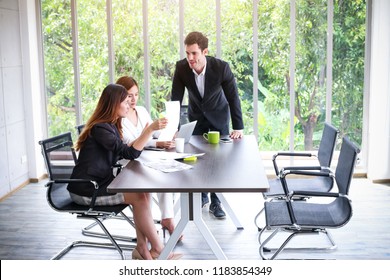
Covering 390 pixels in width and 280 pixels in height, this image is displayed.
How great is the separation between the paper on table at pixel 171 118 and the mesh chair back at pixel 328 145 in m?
1.26

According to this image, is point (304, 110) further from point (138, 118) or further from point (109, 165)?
point (109, 165)

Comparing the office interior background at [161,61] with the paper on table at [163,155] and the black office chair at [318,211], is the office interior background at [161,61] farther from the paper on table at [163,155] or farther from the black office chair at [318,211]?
the black office chair at [318,211]

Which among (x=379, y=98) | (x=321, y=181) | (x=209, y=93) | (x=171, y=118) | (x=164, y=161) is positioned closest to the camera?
(x=164, y=161)

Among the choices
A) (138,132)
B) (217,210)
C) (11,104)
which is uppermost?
(11,104)

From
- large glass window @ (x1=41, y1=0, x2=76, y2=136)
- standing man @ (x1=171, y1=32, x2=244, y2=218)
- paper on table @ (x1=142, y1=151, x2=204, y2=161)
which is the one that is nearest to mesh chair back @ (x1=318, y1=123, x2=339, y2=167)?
standing man @ (x1=171, y1=32, x2=244, y2=218)

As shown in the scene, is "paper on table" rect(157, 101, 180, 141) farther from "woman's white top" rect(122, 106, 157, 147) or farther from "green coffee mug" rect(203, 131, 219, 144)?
"green coffee mug" rect(203, 131, 219, 144)

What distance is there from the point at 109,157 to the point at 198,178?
38.5 inches

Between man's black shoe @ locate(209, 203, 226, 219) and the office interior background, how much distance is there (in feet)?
5.77

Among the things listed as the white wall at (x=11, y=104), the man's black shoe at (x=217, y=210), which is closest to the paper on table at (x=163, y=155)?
the man's black shoe at (x=217, y=210)

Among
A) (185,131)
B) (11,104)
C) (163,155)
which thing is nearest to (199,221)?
(163,155)

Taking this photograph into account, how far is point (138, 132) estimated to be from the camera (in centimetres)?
501

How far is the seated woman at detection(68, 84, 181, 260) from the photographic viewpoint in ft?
14.4

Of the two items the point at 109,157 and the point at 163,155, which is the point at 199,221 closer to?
the point at 163,155

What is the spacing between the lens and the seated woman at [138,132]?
4844 mm
